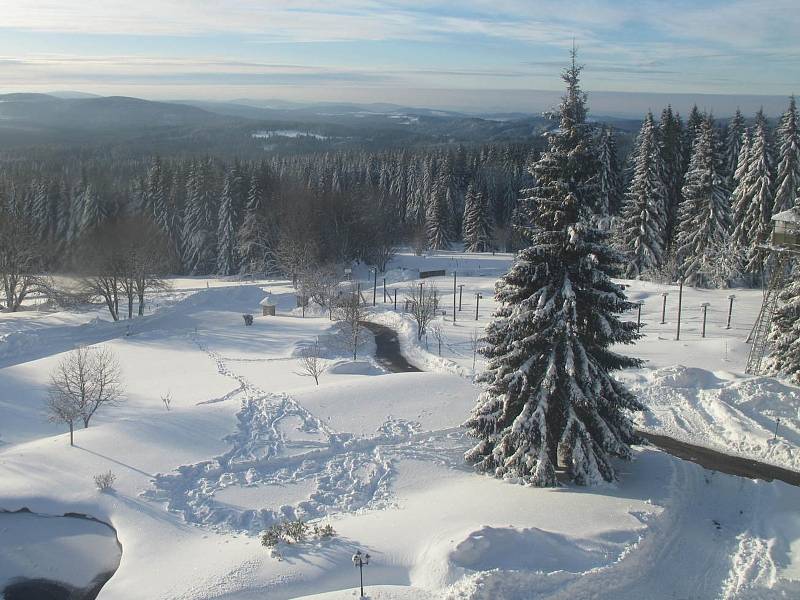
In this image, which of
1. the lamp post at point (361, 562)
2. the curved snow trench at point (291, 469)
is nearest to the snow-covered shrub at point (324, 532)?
the lamp post at point (361, 562)

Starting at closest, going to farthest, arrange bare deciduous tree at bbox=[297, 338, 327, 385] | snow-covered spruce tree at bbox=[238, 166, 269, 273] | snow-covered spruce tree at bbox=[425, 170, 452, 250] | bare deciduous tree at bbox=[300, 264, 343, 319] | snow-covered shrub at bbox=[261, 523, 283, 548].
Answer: snow-covered shrub at bbox=[261, 523, 283, 548]
bare deciduous tree at bbox=[297, 338, 327, 385]
bare deciduous tree at bbox=[300, 264, 343, 319]
snow-covered spruce tree at bbox=[238, 166, 269, 273]
snow-covered spruce tree at bbox=[425, 170, 452, 250]

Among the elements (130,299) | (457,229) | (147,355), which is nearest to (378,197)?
(457,229)

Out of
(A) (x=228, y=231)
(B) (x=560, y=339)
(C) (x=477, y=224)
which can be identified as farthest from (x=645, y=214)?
(A) (x=228, y=231)

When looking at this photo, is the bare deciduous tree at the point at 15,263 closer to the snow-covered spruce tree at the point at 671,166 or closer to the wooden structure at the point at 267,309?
the wooden structure at the point at 267,309

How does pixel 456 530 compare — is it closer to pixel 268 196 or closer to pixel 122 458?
pixel 122 458

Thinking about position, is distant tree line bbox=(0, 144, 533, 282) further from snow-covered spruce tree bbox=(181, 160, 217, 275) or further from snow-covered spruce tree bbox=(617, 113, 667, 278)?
snow-covered spruce tree bbox=(617, 113, 667, 278)

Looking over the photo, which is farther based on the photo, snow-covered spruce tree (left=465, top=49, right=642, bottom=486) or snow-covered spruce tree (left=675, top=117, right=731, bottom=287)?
snow-covered spruce tree (left=675, top=117, right=731, bottom=287)

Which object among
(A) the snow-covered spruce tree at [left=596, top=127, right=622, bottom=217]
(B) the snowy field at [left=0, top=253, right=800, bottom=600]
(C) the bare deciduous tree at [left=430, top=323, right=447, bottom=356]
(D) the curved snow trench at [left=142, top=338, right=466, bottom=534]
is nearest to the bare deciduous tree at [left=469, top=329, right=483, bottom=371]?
(C) the bare deciduous tree at [left=430, top=323, right=447, bottom=356]
